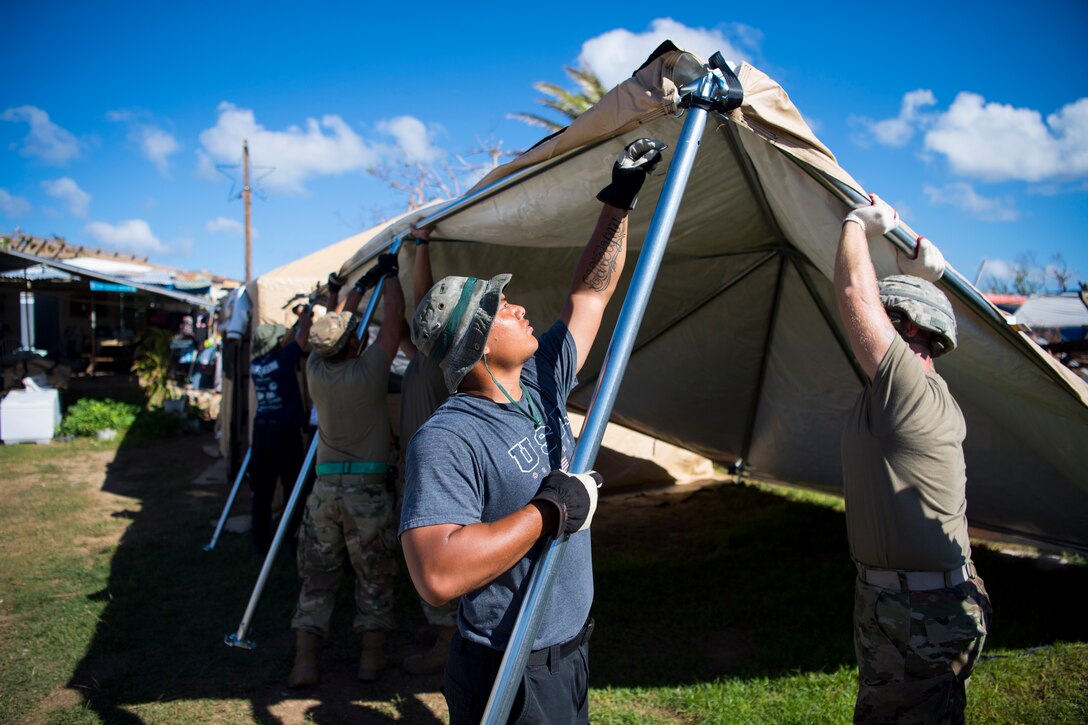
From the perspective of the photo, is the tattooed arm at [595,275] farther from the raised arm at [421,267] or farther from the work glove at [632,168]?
the raised arm at [421,267]

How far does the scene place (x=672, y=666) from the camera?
13.4 feet

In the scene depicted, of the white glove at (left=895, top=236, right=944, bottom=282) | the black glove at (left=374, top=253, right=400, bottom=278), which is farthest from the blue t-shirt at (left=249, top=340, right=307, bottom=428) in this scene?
the white glove at (left=895, top=236, right=944, bottom=282)

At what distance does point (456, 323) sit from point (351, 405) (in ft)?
7.43

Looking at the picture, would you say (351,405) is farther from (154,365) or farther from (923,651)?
(154,365)

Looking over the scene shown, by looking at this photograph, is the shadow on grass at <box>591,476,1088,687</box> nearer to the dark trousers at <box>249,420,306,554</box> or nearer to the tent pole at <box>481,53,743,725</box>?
Answer: the tent pole at <box>481,53,743,725</box>

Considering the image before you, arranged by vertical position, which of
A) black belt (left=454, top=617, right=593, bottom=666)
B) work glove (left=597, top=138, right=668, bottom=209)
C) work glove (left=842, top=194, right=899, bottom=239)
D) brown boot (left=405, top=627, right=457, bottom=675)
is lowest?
brown boot (left=405, top=627, right=457, bottom=675)

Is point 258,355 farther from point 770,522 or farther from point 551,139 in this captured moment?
point 770,522

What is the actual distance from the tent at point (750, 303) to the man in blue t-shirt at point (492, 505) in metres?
1.21

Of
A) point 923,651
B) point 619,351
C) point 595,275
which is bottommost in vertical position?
point 923,651

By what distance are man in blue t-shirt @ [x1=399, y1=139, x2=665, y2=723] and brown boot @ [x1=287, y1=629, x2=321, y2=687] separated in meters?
2.31

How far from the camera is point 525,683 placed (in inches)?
75.1

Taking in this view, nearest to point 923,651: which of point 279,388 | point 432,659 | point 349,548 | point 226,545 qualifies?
point 432,659

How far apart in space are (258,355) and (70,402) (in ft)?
39.2

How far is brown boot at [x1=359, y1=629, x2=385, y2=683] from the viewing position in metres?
4.00
